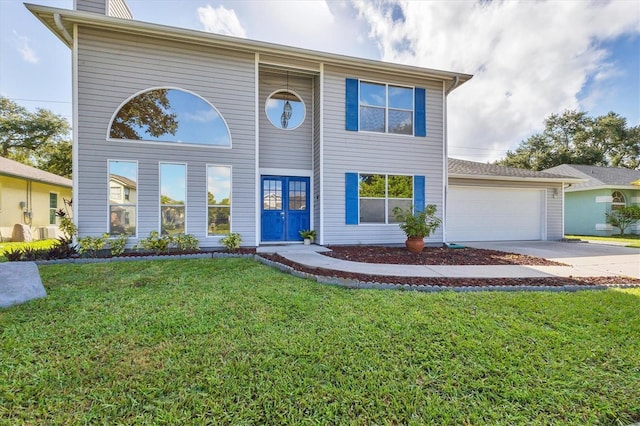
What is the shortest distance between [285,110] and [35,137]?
77.2ft

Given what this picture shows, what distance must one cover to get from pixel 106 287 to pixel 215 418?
3605 mm

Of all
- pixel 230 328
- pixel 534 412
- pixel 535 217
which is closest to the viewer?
pixel 534 412

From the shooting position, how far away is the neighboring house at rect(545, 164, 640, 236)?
1469 cm

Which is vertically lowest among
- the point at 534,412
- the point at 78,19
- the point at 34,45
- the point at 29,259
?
the point at 534,412

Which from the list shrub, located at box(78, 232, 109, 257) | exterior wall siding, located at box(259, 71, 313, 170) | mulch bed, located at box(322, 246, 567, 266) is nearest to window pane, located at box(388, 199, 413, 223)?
mulch bed, located at box(322, 246, 567, 266)

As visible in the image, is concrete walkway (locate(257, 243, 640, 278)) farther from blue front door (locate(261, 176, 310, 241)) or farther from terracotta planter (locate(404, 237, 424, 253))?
blue front door (locate(261, 176, 310, 241))

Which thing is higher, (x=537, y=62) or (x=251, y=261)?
(x=537, y=62)

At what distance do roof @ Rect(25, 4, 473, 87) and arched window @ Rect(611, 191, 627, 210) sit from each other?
13.7 metres

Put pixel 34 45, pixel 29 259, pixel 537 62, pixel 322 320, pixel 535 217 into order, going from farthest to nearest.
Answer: pixel 34 45 < pixel 537 62 < pixel 535 217 < pixel 29 259 < pixel 322 320

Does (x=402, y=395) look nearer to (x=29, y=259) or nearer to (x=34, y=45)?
(x=29, y=259)

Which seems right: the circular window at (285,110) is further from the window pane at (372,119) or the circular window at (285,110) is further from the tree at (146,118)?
the tree at (146,118)

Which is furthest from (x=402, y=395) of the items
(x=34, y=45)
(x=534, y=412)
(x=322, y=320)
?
(x=34, y=45)

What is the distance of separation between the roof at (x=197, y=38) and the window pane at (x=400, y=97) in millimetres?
504

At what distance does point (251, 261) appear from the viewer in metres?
6.15
